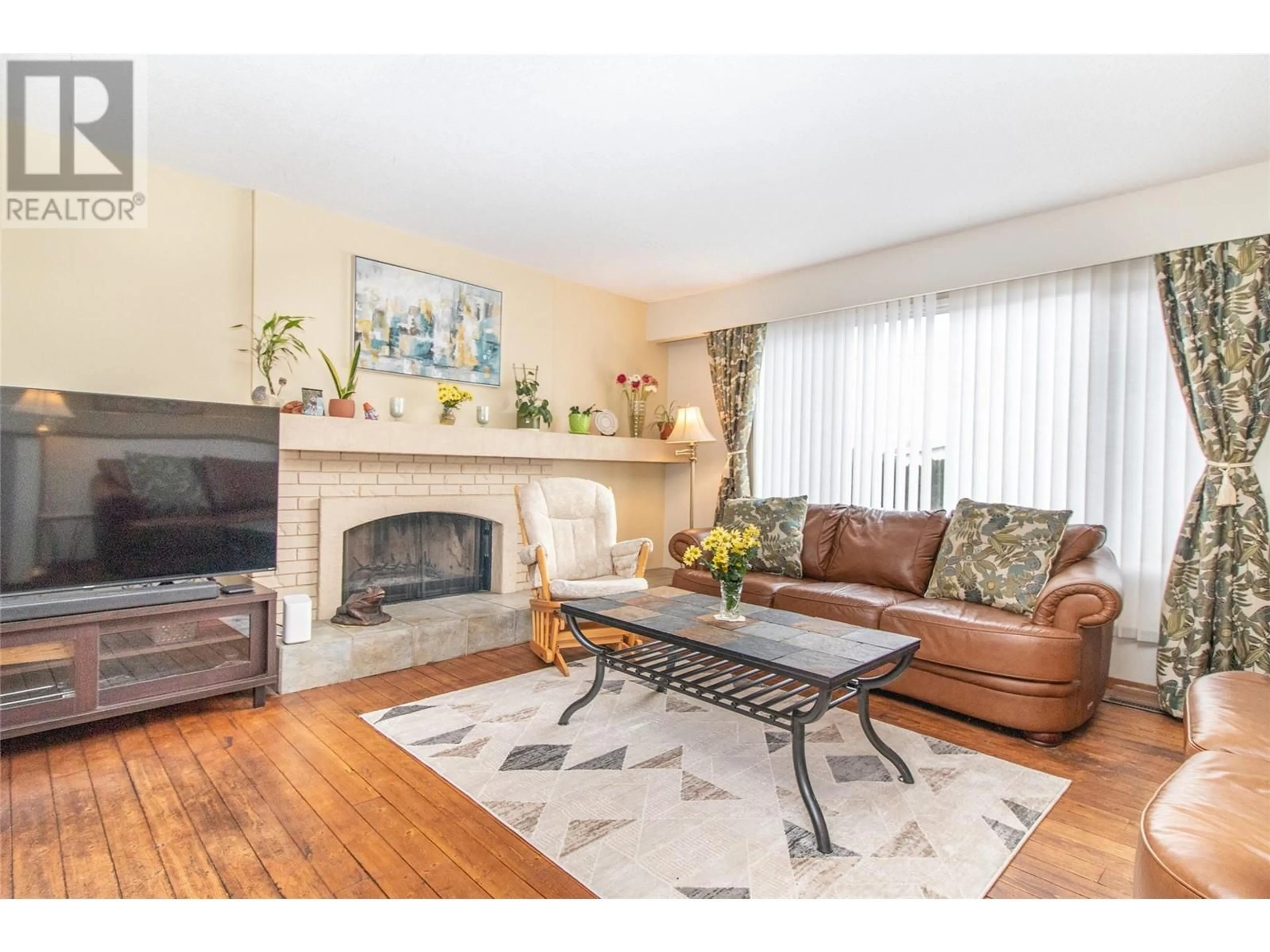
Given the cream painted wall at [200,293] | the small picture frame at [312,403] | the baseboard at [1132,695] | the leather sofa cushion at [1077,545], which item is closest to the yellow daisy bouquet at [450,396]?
the cream painted wall at [200,293]

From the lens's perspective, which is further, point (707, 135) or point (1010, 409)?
point (1010, 409)

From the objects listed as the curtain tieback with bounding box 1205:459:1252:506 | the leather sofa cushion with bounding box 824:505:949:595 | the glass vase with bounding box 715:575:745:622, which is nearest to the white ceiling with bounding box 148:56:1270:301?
the curtain tieback with bounding box 1205:459:1252:506

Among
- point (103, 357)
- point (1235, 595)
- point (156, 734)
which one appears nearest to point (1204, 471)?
point (1235, 595)

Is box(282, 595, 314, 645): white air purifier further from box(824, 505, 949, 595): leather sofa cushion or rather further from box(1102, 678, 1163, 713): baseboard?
box(1102, 678, 1163, 713): baseboard

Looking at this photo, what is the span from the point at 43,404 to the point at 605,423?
3.35 meters

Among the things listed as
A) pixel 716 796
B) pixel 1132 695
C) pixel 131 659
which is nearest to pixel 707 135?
pixel 716 796

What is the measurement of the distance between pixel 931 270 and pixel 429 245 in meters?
3.21

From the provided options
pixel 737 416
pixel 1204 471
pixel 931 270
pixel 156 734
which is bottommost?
pixel 156 734

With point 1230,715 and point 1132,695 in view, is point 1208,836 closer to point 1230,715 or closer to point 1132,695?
point 1230,715

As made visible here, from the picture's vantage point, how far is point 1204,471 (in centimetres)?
306

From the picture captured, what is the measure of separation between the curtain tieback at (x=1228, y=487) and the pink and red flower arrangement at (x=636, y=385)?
3615 millimetres

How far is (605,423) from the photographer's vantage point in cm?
511
